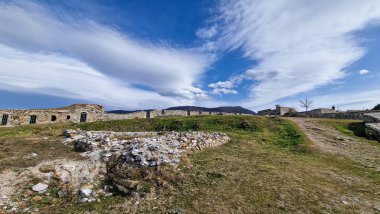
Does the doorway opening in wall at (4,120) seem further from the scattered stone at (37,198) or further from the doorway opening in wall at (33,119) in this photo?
the scattered stone at (37,198)

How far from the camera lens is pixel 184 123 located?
1240 inches

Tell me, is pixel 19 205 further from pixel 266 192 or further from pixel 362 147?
pixel 362 147

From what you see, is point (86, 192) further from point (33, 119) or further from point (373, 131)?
point (33, 119)

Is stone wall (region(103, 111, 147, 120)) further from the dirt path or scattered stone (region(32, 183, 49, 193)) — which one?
scattered stone (region(32, 183, 49, 193))

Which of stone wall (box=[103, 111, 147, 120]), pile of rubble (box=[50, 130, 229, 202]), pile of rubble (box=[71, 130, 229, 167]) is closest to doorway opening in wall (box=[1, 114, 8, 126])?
stone wall (box=[103, 111, 147, 120])

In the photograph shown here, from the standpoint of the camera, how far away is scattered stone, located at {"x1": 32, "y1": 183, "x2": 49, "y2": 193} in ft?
38.7

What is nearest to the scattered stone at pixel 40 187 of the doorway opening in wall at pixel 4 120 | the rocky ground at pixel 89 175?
the rocky ground at pixel 89 175

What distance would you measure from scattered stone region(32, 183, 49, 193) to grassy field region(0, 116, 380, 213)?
4.51 feet

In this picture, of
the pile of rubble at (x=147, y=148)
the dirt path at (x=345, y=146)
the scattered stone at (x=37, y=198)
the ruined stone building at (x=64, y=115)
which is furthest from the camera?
the ruined stone building at (x=64, y=115)

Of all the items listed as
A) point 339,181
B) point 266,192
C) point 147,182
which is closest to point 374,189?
point 339,181

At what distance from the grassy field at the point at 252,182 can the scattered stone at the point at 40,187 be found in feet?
4.51

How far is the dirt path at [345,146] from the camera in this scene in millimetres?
17281

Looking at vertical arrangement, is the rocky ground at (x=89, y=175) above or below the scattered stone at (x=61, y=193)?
above

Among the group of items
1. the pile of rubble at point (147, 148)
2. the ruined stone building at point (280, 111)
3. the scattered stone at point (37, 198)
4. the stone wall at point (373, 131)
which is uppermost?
the ruined stone building at point (280, 111)
